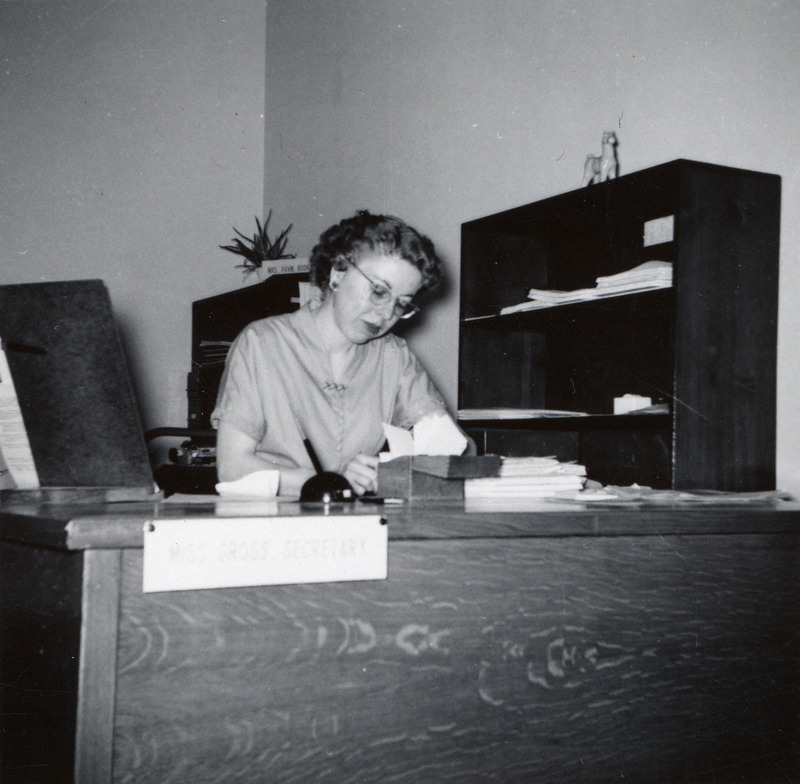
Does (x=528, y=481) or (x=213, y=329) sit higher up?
(x=213, y=329)

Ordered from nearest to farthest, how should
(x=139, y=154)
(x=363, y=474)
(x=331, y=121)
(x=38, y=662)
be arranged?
1. (x=38, y=662)
2. (x=363, y=474)
3. (x=331, y=121)
4. (x=139, y=154)

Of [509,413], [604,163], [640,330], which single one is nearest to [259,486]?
[509,413]

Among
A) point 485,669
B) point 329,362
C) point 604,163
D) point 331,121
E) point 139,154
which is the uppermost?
point 331,121

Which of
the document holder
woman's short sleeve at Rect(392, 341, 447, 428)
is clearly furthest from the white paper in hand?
woman's short sleeve at Rect(392, 341, 447, 428)

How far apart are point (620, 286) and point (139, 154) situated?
3.12 metres

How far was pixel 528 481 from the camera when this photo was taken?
1.53 m

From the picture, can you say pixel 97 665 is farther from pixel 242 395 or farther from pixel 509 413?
pixel 509 413


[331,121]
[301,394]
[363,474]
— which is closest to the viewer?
[363,474]

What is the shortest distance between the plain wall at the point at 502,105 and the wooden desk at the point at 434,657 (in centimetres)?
89

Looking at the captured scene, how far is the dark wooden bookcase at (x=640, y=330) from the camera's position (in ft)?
6.72

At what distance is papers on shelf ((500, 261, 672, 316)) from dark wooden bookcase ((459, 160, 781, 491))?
2 centimetres

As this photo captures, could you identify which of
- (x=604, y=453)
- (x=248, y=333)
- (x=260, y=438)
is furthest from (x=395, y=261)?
(x=604, y=453)

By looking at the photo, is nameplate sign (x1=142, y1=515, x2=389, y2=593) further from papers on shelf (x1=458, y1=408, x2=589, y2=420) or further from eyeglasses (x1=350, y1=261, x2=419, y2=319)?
papers on shelf (x1=458, y1=408, x2=589, y2=420)

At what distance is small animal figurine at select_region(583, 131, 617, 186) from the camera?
8.34 ft
